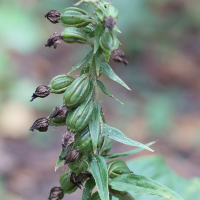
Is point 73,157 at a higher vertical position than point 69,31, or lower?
lower

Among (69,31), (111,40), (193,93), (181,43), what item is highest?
(181,43)

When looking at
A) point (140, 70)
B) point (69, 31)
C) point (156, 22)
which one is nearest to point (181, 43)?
point (156, 22)

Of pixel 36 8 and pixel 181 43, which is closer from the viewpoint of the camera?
pixel 36 8

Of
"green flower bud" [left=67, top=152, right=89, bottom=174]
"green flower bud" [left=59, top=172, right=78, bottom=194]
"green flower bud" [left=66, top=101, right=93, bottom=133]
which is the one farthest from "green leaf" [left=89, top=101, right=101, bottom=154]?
"green flower bud" [left=59, top=172, right=78, bottom=194]

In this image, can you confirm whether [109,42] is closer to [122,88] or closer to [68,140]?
[68,140]

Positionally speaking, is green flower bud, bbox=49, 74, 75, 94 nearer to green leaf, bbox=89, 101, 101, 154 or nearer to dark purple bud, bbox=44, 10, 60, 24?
green leaf, bbox=89, 101, 101, 154

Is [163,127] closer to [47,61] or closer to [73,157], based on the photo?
[47,61]
